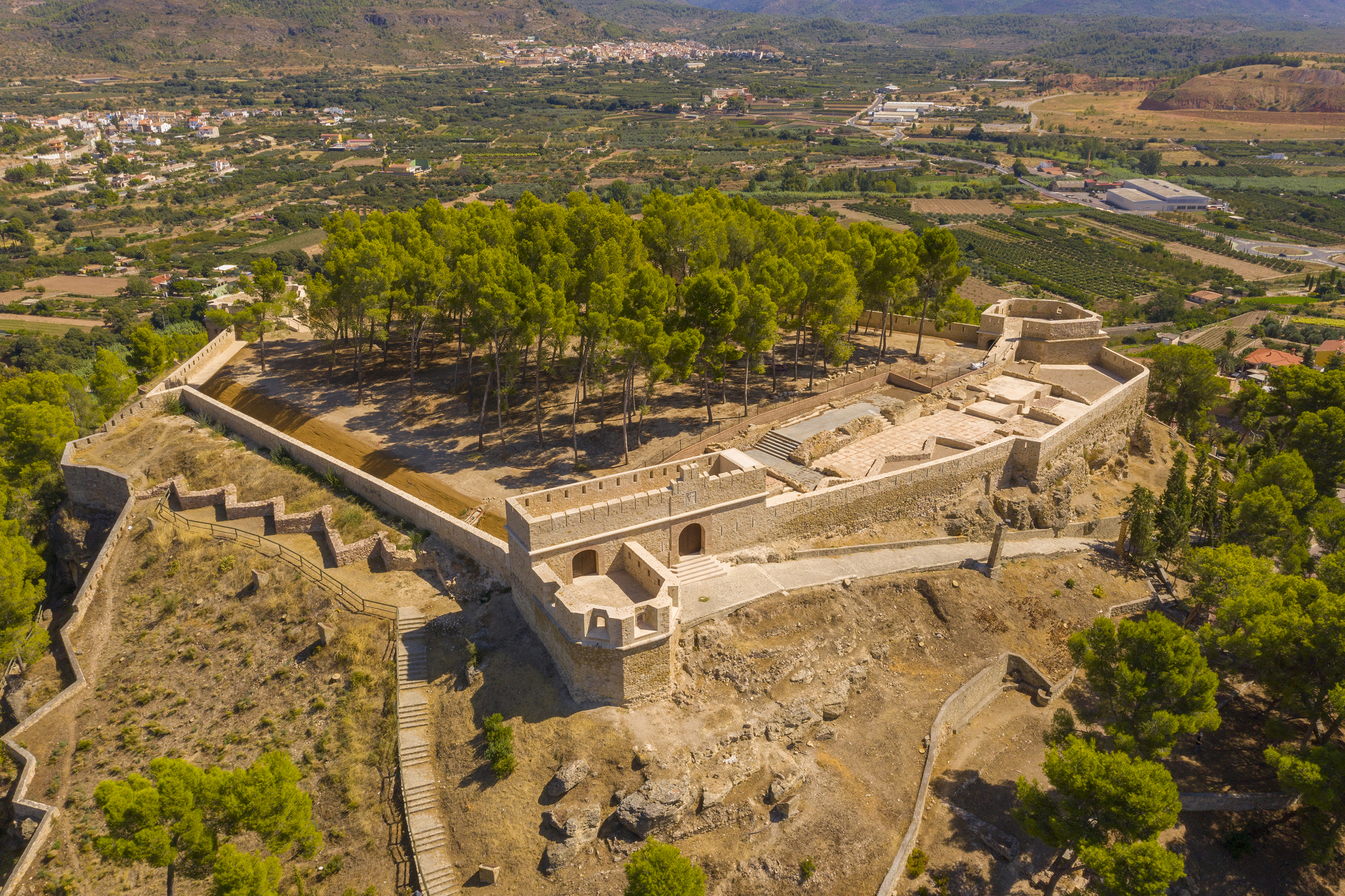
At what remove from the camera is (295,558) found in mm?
28766

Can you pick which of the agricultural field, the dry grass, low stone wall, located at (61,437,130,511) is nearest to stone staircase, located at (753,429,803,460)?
the dry grass

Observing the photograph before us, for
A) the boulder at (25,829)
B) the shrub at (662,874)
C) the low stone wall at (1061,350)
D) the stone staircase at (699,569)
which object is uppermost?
the low stone wall at (1061,350)

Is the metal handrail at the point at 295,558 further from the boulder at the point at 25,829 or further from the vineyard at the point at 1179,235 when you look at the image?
the vineyard at the point at 1179,235

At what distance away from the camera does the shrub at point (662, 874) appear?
693 inches

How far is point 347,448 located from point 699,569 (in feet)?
55.0

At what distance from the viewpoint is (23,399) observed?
136 feet

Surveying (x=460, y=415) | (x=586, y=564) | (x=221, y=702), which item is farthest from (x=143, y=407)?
(x=586, y=564)

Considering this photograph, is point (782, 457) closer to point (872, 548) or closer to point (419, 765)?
point (872, 548)

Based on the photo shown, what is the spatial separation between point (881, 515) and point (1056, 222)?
12663cm

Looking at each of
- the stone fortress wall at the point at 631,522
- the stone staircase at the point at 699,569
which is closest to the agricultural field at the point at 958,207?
the stone fortress wall at the point at 631,522

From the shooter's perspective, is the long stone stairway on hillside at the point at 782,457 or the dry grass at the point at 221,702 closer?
the dry grass at the point at 221,702

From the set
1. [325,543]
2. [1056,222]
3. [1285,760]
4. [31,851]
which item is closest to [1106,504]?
[1285,760]

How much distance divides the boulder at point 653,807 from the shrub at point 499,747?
3154 mm

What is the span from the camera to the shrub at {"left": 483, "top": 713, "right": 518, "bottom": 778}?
21469 mm
